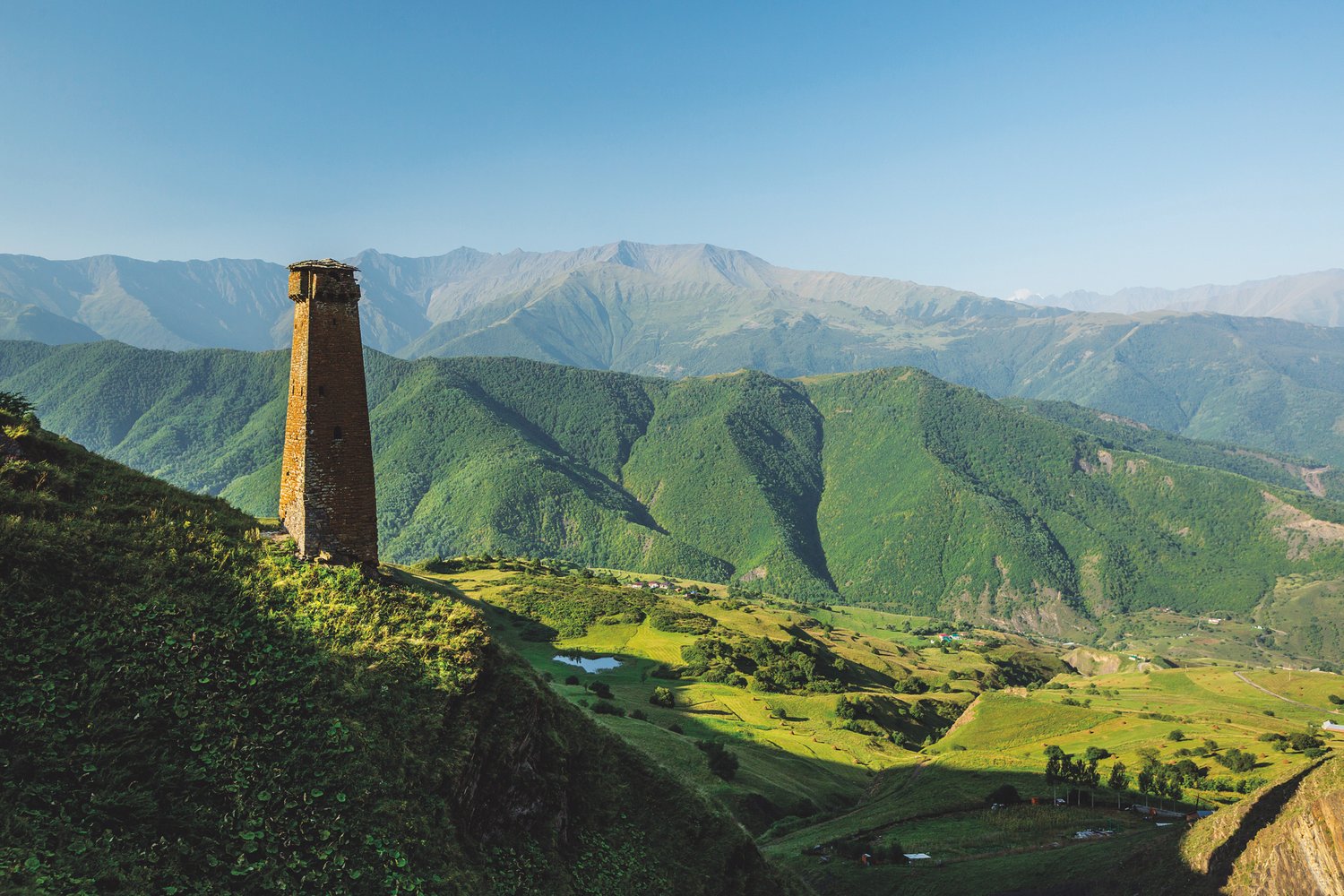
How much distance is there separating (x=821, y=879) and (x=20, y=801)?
42.2m

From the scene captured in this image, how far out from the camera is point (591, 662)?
328ft

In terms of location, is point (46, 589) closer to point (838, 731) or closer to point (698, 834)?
point (698, 834)

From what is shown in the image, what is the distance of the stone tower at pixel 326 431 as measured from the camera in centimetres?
2550

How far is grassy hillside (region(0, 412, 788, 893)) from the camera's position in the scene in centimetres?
1544

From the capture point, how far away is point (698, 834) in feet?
99.0

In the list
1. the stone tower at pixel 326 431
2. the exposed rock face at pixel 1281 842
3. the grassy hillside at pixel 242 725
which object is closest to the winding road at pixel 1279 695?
the exposed rock face at pixel 1281 842

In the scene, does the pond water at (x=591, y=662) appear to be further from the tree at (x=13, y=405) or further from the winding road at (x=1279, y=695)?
the winding road at (x=1279, y=695)

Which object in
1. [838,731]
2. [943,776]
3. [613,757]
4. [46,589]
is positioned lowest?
[838,731]

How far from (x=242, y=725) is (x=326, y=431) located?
11056mm

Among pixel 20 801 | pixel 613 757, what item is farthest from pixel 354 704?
pixel 613 757

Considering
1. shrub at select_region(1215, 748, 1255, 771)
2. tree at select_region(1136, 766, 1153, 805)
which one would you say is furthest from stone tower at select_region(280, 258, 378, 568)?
shrub at select_region(1215, 748, 1255, 771)

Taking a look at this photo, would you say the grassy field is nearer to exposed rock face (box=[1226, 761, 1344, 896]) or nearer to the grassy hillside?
exposed rock face (box=[1226, 761, 1344, 896])

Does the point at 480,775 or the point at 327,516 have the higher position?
the point at 327,516

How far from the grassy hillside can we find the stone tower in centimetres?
153
